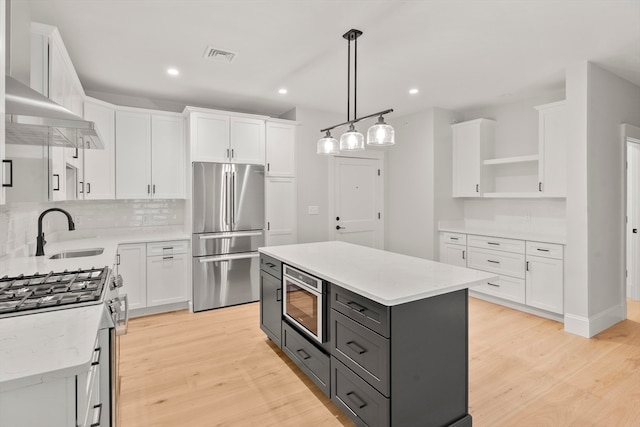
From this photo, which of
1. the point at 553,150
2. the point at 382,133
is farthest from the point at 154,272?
the point at 553,150

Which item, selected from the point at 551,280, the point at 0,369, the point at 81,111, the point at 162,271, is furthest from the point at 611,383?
the point at 81,111

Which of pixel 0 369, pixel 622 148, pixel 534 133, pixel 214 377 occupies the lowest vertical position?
pixel 214 377

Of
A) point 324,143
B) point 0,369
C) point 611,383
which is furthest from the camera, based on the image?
point 324,143

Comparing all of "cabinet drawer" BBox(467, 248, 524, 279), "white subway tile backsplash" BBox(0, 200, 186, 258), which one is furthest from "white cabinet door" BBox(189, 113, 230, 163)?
"cabinet drawer" BBox(467, 248, 524, 279)

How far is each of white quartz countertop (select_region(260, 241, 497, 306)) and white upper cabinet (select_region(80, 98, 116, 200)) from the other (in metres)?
2.21

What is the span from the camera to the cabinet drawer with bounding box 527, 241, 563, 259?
3584 millimetres

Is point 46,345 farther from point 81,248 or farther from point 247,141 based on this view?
point 247,141

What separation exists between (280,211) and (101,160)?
218cm

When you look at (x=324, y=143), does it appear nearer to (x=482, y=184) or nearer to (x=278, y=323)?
(x=278, y=323)

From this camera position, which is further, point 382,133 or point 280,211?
point 280,211

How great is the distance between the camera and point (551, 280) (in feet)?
12.0

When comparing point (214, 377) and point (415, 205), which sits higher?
point (415, 205)

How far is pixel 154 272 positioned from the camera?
392 cm

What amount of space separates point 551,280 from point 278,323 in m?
2.99
